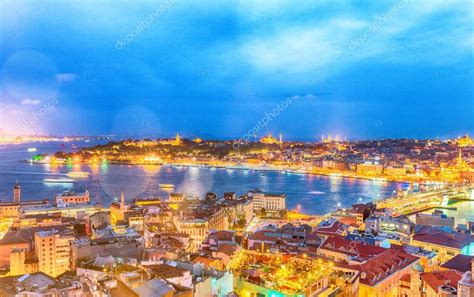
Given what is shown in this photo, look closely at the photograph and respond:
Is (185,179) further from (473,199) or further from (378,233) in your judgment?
(378,233)

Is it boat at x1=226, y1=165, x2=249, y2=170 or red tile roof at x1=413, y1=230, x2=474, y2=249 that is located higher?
boat at x1=226, y1=165, x2=249, y2=170

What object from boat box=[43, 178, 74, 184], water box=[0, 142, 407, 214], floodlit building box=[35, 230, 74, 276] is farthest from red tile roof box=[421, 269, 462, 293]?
boat box=[43, 178, 74, 184]

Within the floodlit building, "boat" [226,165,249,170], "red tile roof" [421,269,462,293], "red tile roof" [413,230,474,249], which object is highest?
"boat" [226,165,249,170]

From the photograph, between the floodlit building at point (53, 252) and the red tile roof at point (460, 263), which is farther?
the floodlit building at point (53, 252)

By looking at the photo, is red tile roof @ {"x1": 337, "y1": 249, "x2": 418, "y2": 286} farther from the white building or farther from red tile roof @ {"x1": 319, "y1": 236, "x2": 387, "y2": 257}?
the white building

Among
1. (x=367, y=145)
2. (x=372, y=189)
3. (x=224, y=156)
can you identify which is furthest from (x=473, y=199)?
(x=367, y=145)

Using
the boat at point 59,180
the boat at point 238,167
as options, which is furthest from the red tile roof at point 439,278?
the boat at point 238,167

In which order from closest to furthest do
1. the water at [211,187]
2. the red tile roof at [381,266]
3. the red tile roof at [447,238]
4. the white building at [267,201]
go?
the red tile roof at [381,266], the red tile roof at [447,238], the white building at [267,201], the water at [211,187]

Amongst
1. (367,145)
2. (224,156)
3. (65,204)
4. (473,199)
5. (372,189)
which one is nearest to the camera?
(65,204)

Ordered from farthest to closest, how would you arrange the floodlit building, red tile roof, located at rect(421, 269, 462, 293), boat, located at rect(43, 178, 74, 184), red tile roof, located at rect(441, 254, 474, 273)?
1. boat, located at rect(43, 178, 74, 184)
2. the floodlit building
3. red tile roof, located at rect(441, 254, 474, 273)
4. red tile roof, located at rect(421, 269, 462, 293)

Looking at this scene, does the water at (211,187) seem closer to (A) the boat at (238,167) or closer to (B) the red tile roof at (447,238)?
(A) the boat at (238,167)

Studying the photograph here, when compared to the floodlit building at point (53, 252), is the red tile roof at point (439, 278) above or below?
above
